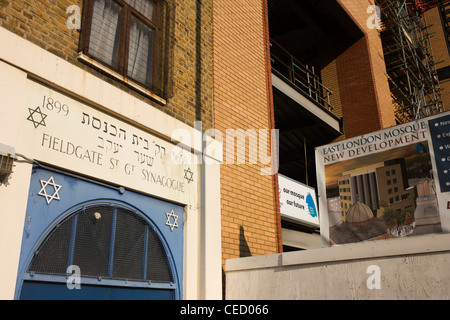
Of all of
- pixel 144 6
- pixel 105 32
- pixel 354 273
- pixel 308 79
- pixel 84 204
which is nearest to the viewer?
pixel 84 204

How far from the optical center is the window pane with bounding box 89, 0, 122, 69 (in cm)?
571

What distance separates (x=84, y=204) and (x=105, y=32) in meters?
2.41

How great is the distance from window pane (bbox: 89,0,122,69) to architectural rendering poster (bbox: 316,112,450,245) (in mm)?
3343

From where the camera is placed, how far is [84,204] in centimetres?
497

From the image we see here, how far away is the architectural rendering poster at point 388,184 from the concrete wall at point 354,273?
410mm

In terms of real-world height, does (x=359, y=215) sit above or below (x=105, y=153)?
below

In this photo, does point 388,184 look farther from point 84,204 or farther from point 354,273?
point 84,204

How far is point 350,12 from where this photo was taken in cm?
1433

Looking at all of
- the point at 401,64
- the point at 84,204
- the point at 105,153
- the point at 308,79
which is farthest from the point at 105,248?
the point at 401,64

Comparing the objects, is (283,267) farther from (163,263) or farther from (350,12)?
(350,12)

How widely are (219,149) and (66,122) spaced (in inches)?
110

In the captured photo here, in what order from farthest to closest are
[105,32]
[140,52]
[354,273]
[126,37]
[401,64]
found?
[401,64] < [140,52] < [126,37] < [105,32] < [354,273]

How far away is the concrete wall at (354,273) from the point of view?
473 cm

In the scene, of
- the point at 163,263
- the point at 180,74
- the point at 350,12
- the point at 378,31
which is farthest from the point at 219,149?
the point at 378,31
